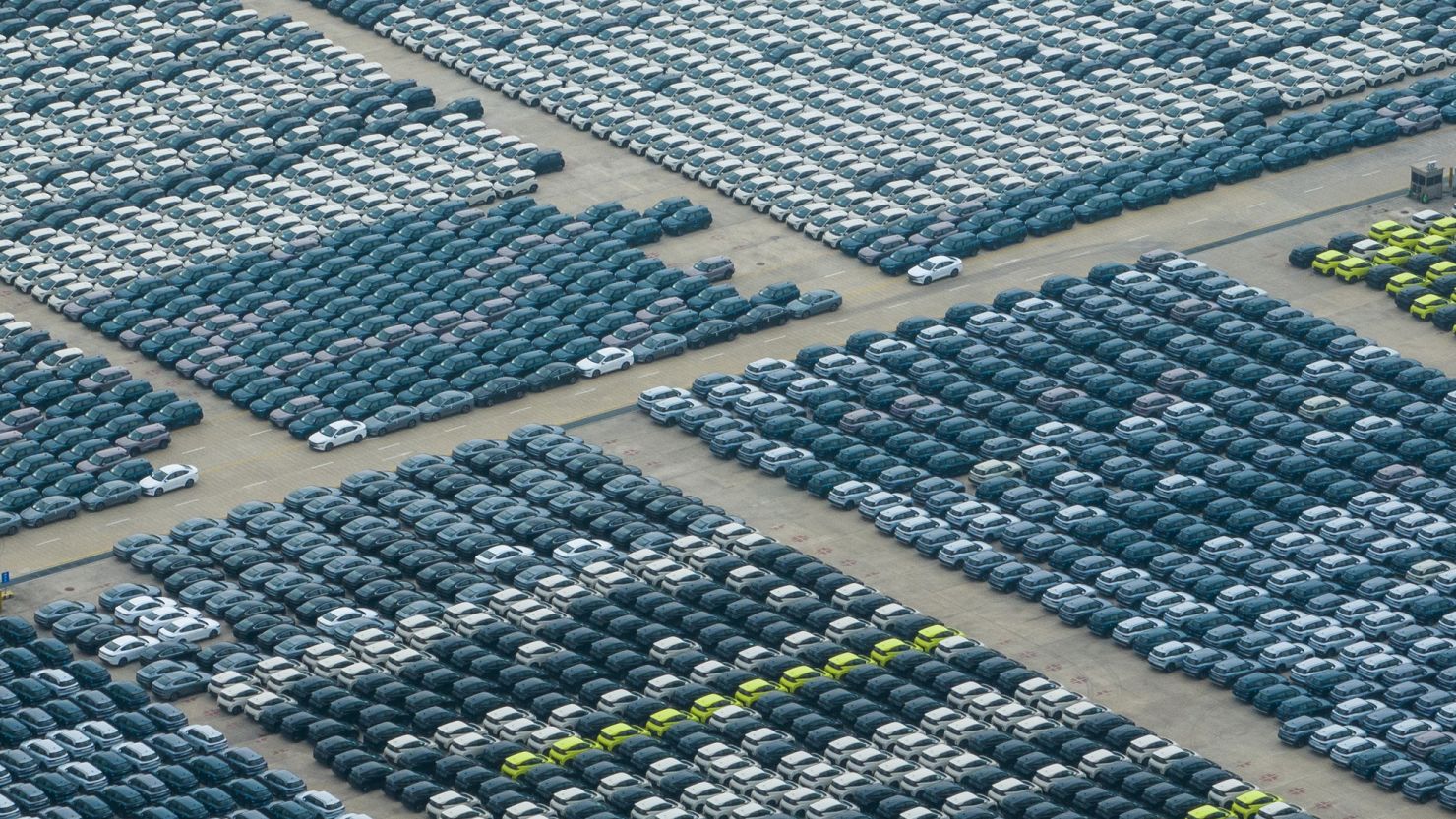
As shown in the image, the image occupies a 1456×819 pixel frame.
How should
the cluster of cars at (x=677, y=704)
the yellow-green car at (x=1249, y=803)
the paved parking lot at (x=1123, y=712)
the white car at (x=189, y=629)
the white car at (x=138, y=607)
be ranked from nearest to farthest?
the yellow-green car at (x=1249, y=803)
the cluster of cars at (x=677, y=704)
the paved parking lot at (x=1123, y=712)
the white car at (x=189, y=629)
the white car at (x=138, y=607)

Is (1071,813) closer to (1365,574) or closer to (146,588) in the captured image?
(1365,574)

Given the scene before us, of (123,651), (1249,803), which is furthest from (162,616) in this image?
(1249,803)

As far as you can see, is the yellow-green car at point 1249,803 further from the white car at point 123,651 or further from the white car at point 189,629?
the white car at point 123,651

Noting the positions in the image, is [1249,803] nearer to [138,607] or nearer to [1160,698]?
[1160,698]

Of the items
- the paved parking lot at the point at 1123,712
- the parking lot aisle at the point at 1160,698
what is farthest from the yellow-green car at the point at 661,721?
the parking lot aisle at the point at 1160,698

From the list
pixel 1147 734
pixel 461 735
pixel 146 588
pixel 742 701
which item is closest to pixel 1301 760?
pixel 1147 734

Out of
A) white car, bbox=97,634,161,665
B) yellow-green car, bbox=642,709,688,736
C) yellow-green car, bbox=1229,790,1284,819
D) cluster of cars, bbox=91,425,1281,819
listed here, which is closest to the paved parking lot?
cluster of cars, bbox=91,425,1281,819

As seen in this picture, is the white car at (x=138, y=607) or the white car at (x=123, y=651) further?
the white car at (x=138, y=607)
